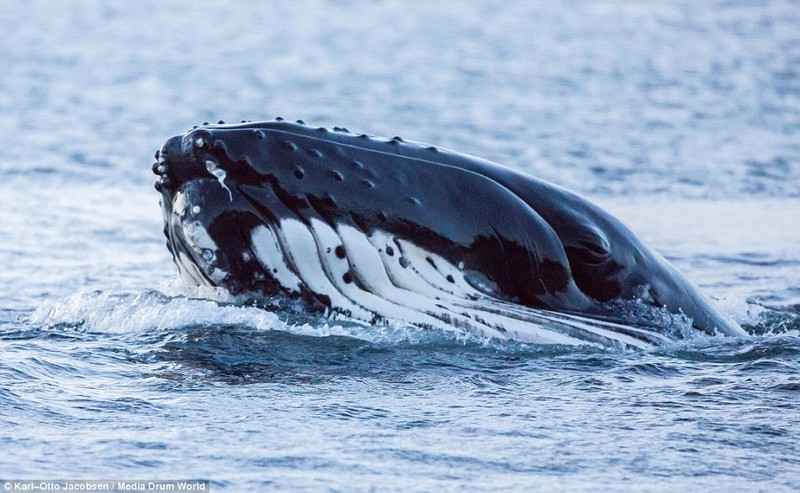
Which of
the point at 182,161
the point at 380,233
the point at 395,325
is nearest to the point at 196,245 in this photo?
the point at 182,161

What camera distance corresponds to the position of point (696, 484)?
800 centimetres

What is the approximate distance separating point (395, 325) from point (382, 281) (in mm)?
308

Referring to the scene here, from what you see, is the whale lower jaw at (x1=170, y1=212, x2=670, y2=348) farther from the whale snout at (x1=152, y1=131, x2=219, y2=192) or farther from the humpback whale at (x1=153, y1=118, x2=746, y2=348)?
the whale snout at (x1=152, y1=131, x2=219, y2=192)

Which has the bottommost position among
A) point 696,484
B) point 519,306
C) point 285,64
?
point 696,484

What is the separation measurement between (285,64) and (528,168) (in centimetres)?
1435

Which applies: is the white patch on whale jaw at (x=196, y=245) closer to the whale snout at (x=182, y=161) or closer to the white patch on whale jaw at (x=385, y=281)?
the whale snout at (x=182, y=161)

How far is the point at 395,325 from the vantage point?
1003 cm

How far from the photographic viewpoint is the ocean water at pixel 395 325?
8375 mm

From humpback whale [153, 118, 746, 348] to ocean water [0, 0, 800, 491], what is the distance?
0.24 m

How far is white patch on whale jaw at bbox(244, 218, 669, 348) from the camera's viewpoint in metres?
9.82

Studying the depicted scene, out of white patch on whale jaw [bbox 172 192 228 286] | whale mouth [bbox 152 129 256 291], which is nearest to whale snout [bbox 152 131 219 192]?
whale mouth [bbox 152 129 256 291]

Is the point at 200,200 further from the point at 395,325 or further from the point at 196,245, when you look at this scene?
the point at 395,325

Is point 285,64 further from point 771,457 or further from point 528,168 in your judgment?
point 771,457

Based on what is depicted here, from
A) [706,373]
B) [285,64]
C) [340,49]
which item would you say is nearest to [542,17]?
[340,49]
